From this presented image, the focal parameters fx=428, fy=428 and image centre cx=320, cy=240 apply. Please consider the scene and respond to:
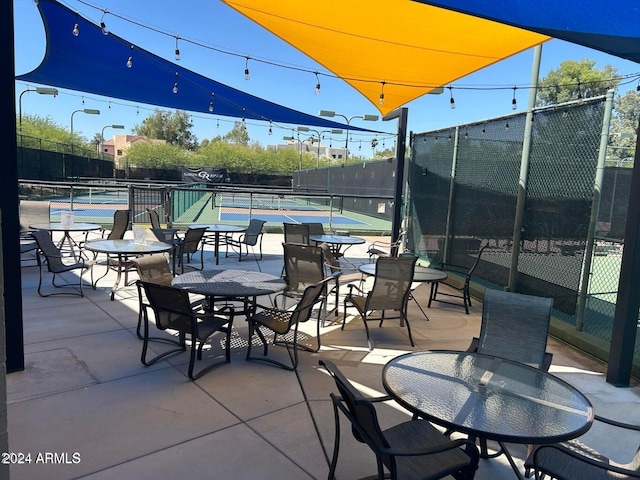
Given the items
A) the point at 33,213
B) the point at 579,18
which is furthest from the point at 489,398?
the point at 33,213

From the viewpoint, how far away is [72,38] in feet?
19.5

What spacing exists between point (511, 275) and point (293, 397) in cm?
402

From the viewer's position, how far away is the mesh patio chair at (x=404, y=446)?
169 centimetres

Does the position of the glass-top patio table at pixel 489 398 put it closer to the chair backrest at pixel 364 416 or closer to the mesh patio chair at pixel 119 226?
the chair backrest at pixel 364 416

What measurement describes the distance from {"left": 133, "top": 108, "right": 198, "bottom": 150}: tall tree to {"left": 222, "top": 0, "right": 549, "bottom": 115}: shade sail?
2800 inches

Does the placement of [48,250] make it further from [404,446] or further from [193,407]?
[404,446]

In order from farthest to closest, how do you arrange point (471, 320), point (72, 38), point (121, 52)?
point (121, 52), point (72, 38), point (471, 320)

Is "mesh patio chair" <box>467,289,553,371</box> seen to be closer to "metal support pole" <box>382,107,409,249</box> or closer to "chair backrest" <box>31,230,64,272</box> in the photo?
"chair backrest" <box>31,230,64,272</box>

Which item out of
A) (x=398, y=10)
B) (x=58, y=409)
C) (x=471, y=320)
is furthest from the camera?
(x=471, y=320)

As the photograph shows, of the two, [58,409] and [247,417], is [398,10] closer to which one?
[247,417]

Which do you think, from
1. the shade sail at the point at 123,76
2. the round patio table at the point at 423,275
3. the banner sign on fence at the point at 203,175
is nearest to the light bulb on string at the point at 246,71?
the shade sail at the point at 123,76

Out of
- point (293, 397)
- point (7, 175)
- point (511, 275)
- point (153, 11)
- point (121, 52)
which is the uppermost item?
point (153, 11)

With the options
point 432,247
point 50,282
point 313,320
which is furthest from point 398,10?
point 50,282

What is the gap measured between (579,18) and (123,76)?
7.27 metres
